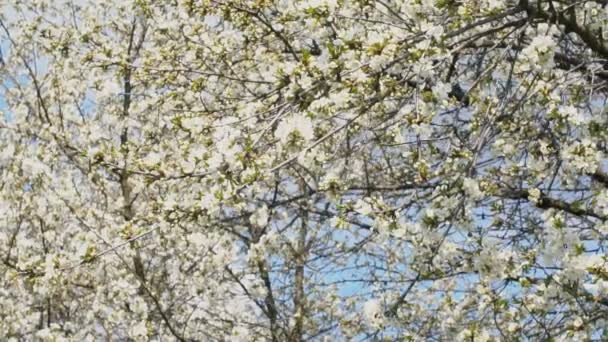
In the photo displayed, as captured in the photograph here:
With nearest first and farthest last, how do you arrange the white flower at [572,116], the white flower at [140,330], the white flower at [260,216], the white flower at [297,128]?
the white flower at [297,128] < the white flower at [572,116] < the white flower at [260,216] < the white flower at [140,330]

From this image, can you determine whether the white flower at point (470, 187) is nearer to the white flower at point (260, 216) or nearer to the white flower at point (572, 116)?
the white flower at point (572, 116)

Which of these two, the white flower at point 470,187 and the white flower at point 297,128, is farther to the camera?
the white flower at point 470,187

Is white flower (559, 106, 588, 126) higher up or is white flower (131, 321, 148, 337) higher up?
white flower (131, 321, 148, 337)

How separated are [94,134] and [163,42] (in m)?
1.21

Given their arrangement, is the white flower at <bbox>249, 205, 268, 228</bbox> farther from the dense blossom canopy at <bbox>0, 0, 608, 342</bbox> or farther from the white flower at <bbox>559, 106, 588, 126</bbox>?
the white flower at <bbox>559, 106, 588, 126</bbox>

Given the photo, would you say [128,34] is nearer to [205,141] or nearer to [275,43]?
[275,43]

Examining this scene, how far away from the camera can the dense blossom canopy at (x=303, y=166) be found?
11.2 ft

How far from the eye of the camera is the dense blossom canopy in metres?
3.41

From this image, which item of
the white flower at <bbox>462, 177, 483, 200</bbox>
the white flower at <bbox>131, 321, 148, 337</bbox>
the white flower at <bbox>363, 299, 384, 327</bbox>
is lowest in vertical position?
the white flower at <bbox>363, 299, 384, 327</bbox>

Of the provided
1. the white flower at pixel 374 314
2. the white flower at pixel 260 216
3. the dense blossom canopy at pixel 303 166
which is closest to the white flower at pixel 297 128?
the dense blossom canopy at pixel 303 166

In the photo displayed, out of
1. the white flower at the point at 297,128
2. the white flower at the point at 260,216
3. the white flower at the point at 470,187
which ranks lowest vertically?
the white flower at the point at 470,187

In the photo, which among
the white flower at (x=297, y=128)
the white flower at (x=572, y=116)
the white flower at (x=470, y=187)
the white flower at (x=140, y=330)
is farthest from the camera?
the white flower at (x=140, y=330)

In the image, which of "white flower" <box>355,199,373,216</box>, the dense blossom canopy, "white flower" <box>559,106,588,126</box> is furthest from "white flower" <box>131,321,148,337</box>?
"white flower" <box>559,106,588,126</box>

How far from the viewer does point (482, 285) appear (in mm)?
4312
